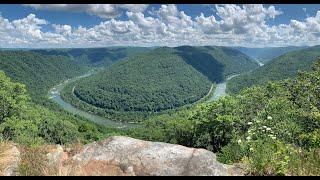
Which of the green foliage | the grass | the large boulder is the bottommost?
the green foliage

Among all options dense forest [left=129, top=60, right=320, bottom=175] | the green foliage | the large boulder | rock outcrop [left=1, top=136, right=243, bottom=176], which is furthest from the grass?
the green foliage

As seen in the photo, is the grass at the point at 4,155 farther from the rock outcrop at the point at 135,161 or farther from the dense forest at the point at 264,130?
the dense forest at the point at 264,130

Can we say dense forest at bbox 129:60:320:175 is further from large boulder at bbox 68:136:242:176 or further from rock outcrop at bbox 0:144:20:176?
rock outcrop at bbox 0:144:20:176

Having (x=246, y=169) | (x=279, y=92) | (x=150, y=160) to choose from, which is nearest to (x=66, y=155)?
(x=150, y=160)

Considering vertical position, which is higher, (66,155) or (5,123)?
(66,155)

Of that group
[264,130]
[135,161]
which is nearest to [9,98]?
[135,161]

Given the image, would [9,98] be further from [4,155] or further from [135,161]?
[135,161]
